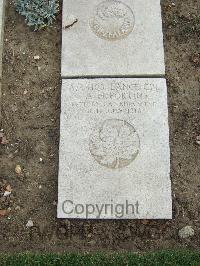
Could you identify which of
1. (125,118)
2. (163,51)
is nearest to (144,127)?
(125,118)

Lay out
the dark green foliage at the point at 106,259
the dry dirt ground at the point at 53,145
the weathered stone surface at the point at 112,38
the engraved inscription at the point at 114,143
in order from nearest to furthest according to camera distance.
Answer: the dark green foliage at the point at 106,259, the dry dirt ground at the point at 53,145, the engraved inscription at the point at 114,143, the weathered stone surface at the point at 112,38

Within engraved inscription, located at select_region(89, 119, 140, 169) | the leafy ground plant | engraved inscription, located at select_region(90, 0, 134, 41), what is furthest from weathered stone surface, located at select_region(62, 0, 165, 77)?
engraved inscription, located at select_region(89, 119, 140, 169)

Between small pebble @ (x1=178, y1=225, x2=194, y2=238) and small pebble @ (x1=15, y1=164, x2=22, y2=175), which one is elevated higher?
small pebble @ (x1=15, y1=164, x2=22, y2=175)

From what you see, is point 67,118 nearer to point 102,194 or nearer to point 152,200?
point 102,194

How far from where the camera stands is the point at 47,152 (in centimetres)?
439

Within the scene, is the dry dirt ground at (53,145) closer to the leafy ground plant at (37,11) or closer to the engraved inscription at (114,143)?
the leafy ground plant at (37,11)

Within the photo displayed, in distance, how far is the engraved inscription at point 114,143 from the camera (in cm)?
420

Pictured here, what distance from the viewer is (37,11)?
4.84 m

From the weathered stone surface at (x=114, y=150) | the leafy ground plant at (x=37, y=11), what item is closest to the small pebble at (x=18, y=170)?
the weathered stone surface at (x=114, y=150)

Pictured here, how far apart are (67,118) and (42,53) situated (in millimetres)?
810

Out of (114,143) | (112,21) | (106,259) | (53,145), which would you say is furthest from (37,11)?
(106,259)

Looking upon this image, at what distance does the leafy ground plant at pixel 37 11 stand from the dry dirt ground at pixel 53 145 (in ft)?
0.29

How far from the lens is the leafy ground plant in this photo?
484 cm

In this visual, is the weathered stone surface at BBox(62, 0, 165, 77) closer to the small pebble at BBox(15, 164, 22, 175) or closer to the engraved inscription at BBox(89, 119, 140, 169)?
the engraved inscription at BBox(89, 119, 140, 169)
